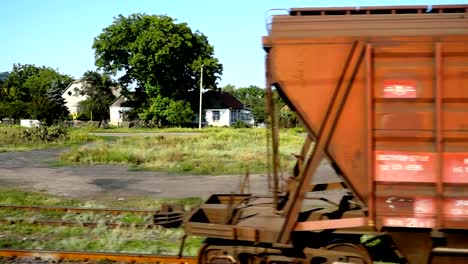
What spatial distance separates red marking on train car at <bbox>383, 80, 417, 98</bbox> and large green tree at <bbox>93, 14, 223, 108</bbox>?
Answer: 66.9 m

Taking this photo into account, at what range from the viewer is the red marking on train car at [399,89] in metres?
5.74

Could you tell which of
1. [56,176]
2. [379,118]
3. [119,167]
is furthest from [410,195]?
[119,167]

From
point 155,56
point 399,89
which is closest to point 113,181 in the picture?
point 399,89

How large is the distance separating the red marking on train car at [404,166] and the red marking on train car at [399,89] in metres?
0.66

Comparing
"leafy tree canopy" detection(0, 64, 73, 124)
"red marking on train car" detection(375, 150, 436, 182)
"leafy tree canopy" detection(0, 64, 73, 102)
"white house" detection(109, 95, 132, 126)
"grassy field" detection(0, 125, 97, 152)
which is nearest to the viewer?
"red marking on train car" detection(375, 150, 436, 182)

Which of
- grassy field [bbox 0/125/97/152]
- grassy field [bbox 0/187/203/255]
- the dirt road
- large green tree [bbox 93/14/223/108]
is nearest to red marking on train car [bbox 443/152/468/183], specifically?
grassy field [bbox 0/187/203/255]

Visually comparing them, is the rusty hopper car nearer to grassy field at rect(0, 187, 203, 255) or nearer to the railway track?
the railway track

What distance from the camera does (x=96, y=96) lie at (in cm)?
8769

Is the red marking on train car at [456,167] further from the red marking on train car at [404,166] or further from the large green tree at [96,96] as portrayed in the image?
the large green tree at [96,96]

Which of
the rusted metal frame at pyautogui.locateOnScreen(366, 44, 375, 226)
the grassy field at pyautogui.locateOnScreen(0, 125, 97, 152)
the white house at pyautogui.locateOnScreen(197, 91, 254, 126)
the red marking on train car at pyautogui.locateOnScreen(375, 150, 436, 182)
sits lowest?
the grassy field at pyautogui.locateOnScreen(0, 125, 97, 152)

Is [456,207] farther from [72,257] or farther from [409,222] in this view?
[72,257]

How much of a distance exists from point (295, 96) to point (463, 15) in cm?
226

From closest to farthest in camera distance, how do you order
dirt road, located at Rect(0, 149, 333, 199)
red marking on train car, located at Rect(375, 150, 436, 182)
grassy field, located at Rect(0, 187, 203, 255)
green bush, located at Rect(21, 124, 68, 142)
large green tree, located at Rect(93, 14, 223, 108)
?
red marking on train car, located at Rect(375, 150, 436, 182) < grassy field, located at Rect(0, 187, 203, 255) < dirt road, located at Rect(0, 149, 333, 199) < green bush, located at Rect(21, 124, 68, 142) < large green tree, located at Rect(93, 14, 223, 108)

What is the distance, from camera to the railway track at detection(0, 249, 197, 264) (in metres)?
8.16
